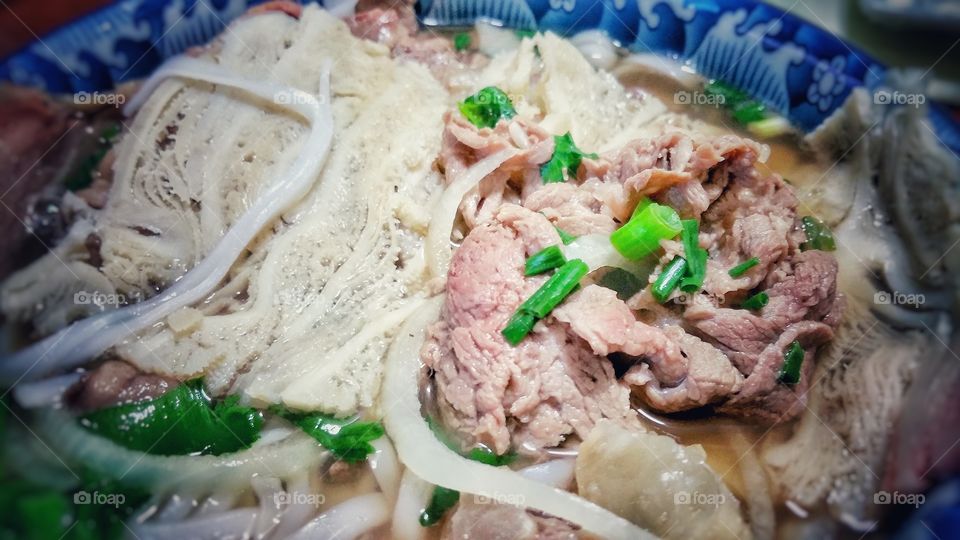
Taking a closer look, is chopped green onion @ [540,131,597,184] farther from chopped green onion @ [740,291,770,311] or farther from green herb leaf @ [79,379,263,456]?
green herb leaf @ [79,379,263,456]

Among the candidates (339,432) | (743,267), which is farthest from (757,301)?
(339,432)

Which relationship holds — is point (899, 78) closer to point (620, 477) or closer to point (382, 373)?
point (620, 477)

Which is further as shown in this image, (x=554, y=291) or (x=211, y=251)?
(x=211, y=251)

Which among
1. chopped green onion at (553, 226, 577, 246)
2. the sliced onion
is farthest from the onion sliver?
chopped green onion at (553, 226, 577, 246)

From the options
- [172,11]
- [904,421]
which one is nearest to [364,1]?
[172,11]

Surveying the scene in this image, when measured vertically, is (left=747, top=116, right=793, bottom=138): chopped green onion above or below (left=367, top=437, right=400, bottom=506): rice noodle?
above

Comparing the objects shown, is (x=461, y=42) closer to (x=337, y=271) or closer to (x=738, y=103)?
(x=738, y=103)
